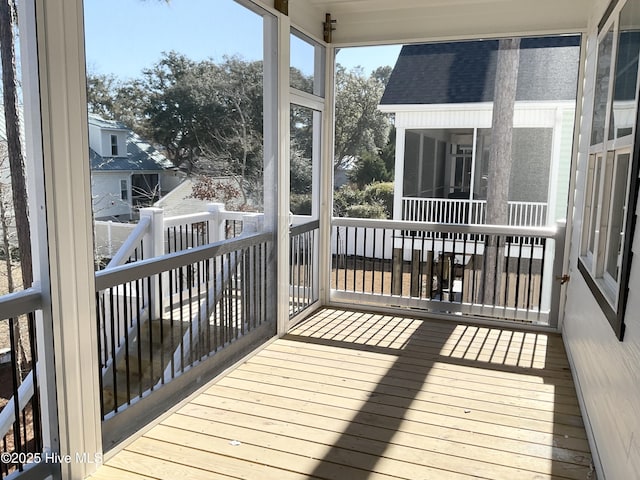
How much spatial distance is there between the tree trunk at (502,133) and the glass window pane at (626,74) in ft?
5.37

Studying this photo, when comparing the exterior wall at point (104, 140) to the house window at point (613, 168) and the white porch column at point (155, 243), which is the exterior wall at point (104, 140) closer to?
the white porch column at point (155, 243)

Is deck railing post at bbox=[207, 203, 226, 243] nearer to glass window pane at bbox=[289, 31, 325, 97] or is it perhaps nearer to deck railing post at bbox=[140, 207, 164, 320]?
deck railing post at bbox=[140, 207, 164, 320]

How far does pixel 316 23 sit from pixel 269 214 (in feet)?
5.92

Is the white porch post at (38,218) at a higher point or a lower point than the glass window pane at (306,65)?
lower

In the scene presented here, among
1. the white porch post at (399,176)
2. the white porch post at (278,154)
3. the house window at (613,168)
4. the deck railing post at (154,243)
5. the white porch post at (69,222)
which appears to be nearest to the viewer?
the white porch post at (69,222)

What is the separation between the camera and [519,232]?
177 inches

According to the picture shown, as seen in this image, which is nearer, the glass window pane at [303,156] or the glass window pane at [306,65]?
the glass window pane at [306,65]

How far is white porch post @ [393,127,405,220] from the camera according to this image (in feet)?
15.4

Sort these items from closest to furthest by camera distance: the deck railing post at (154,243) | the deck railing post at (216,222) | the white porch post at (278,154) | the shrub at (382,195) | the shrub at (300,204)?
the deck railing post at (154,243) → the deck railing post at (216,222) → the white porch post at (278,154) → the shrub at (300,204) → the shrub at (382,195)

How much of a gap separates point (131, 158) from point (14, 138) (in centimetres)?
63

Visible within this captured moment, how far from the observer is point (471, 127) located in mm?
4473

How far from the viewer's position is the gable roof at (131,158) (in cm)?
219

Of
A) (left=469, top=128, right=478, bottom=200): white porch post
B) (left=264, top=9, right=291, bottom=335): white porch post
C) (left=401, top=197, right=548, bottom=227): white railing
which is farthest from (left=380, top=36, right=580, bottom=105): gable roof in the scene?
(left=264, top=9, right=291, bottom=335): white porch post

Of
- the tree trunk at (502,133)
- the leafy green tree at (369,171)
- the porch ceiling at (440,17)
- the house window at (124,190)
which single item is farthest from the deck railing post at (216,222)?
the tree trunk at (502,133)
